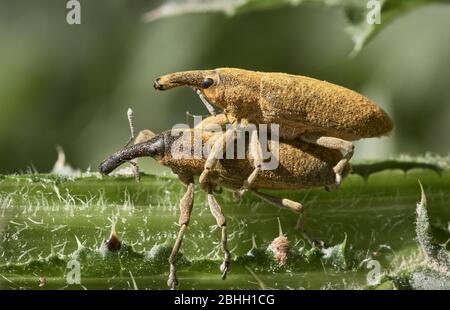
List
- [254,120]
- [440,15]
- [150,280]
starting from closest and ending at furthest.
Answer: [150,280] → [254,120] → [440,15]

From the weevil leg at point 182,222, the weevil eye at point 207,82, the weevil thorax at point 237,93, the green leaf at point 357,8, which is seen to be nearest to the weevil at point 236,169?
the weevil leg at point 182,222

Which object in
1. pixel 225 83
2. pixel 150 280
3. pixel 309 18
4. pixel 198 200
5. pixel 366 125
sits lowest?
pixel 150 280

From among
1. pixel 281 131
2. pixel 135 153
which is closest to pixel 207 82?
pixel 281 131

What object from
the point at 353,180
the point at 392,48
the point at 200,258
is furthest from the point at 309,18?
the point at 200,258

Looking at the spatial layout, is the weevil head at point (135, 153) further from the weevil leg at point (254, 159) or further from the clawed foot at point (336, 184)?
the clawed foot at point (336, 184)

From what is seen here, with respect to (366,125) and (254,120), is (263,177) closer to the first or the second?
(254,120)

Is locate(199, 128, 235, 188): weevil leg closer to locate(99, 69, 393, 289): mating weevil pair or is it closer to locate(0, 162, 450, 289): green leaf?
locate(99, 69, 393, 289): mating weevil pair

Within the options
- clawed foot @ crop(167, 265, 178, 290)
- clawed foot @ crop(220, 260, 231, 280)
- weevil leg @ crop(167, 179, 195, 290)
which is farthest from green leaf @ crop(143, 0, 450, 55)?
clawed foot @ crop(167, 265, 178, 290)

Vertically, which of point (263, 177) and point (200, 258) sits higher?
point (263, 177)

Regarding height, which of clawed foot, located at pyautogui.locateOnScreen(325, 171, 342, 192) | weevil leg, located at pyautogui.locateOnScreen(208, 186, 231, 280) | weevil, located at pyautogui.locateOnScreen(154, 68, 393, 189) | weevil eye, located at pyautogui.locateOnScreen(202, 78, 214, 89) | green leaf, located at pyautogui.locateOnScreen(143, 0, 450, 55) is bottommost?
weevil leg, located at pyautogui.locateOnScreen(208, 186, 231, 280)
